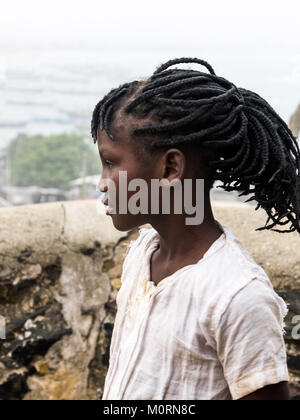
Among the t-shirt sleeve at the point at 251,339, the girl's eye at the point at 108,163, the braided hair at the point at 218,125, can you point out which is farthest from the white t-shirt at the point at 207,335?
the girl's eye at the point at 108,163

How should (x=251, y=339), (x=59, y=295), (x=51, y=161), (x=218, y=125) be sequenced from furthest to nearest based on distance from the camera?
(x=51, y=161) < (x=59, y=295) < (x=218, y=125) < (x=251, y=339)

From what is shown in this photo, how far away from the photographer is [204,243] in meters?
1.38

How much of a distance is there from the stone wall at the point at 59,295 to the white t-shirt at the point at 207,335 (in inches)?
73.8

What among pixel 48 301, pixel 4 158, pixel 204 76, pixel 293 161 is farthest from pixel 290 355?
pixel 4 158

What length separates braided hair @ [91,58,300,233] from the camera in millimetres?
1300

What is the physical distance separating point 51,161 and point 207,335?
26122 millimetres

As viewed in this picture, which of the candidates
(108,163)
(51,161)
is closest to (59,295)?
(108,163)

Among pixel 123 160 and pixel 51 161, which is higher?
pixel 123 160

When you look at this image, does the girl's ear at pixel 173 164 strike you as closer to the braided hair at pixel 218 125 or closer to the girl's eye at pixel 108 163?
the braided hair at pixel 218 125

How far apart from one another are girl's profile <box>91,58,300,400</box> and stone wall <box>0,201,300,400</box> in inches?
70.2

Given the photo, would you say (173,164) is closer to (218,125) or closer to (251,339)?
(218,125)

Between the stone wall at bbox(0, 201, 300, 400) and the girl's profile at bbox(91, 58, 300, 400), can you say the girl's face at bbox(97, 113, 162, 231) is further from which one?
the stone wall at bbox(0, 201, 300, 400)

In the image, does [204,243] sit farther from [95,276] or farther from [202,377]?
[95,276]

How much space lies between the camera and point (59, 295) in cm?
333
